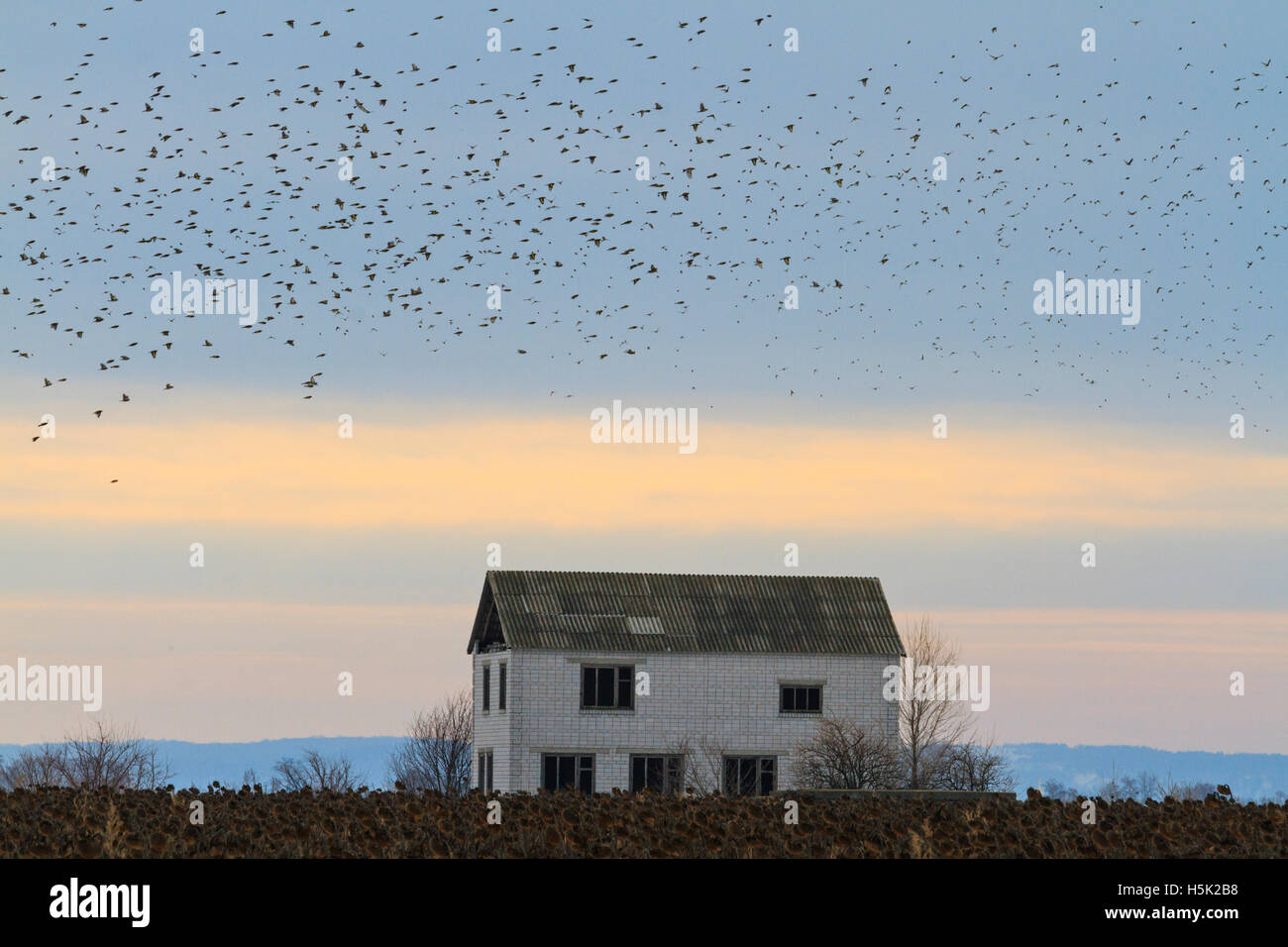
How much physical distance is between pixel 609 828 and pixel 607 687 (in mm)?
34399

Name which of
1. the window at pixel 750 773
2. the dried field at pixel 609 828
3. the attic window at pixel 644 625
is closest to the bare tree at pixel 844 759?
the window at pixel 750 773

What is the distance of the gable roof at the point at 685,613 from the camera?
57531 mm

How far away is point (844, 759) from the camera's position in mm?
56281

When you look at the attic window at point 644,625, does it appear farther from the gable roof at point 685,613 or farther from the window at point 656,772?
the window at point 656,772

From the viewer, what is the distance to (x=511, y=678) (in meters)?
56.5

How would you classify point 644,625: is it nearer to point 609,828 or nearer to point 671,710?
point 671,710

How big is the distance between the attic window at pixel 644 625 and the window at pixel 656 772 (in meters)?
4.00

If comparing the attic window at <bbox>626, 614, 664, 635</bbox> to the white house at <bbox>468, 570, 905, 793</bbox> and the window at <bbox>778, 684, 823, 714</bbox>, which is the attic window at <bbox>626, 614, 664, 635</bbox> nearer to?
the white house at <bbox>468, 570, 905, 793</bbox>

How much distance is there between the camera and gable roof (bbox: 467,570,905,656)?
5753 centimetres

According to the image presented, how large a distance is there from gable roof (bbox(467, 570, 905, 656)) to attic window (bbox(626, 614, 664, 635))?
0.03 meters

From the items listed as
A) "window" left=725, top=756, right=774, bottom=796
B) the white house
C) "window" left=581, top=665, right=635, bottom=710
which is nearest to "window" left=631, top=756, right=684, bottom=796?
the white house
